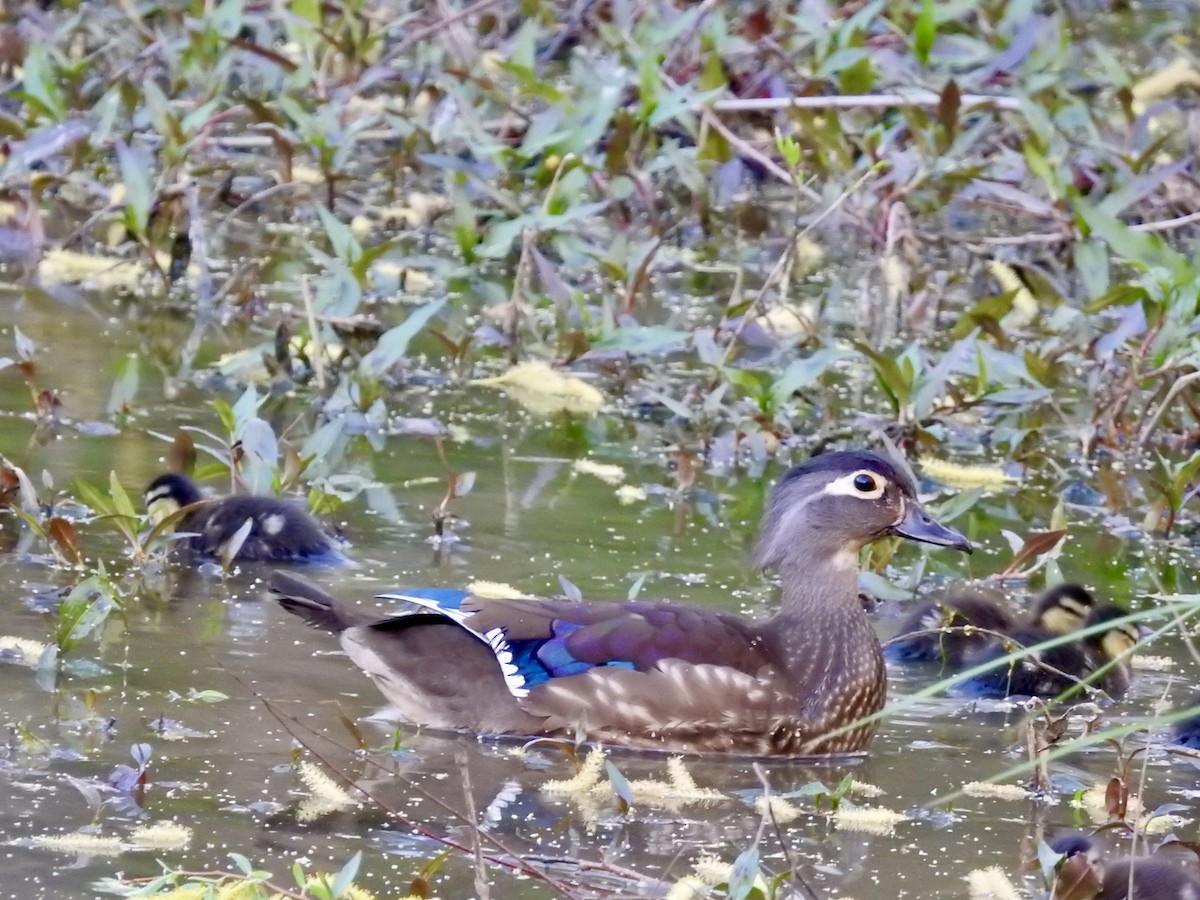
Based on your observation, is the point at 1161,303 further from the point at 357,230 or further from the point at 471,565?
the point at 357,230

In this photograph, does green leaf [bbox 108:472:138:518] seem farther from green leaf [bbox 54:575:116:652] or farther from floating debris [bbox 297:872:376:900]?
floating debris [bbox 297:872:376:900]

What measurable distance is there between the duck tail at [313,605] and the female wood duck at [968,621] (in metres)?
1.54

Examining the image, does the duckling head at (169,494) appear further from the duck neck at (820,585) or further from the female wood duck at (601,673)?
the duck neck at (820,585)

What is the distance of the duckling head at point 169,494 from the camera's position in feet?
22.4

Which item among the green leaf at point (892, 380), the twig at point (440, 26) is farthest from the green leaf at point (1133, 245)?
the twig at point (440, 26)

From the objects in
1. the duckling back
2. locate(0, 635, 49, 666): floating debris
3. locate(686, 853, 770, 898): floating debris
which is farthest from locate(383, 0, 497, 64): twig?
locate(686, 853, 770, 898): floating debris

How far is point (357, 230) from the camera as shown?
11.3 meters

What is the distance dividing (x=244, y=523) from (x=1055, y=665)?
2331 mm

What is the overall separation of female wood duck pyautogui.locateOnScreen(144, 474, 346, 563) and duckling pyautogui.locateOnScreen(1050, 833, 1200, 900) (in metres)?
2.84

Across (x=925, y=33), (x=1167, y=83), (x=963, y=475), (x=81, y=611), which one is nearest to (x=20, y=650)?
(x=81, y=611)

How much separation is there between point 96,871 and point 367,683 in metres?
1.68

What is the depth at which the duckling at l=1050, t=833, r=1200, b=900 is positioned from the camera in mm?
4316

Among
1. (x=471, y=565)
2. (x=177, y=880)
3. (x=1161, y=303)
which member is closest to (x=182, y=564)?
(x=471, y=565)

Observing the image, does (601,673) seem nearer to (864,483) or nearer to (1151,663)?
(864,483)
